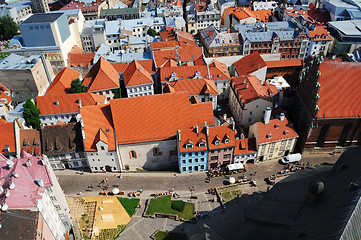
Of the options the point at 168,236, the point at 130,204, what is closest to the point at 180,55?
the point at 130,204

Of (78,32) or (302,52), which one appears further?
(78,32)

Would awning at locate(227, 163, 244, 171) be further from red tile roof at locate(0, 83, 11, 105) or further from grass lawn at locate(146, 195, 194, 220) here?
red tile roof at locate(0, 83, 11, 105)

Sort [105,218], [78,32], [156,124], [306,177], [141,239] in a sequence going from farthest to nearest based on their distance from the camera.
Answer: [78,32] → [156,124] → [105,218] → [141,239] → [306,177]

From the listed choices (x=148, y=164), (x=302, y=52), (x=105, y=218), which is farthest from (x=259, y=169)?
(x=302, y=52)

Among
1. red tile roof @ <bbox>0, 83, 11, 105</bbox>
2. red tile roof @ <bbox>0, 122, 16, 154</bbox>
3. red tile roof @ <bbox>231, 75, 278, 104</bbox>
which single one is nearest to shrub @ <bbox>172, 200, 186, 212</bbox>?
red tile roof @ <bbox>231, 75, 278, 104</bbox>

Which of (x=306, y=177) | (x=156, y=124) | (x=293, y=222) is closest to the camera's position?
(x=293, y=222)

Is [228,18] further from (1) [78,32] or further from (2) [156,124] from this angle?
(2) [156,124]

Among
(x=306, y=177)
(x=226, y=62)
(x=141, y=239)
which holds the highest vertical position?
(x=306, y=177)
